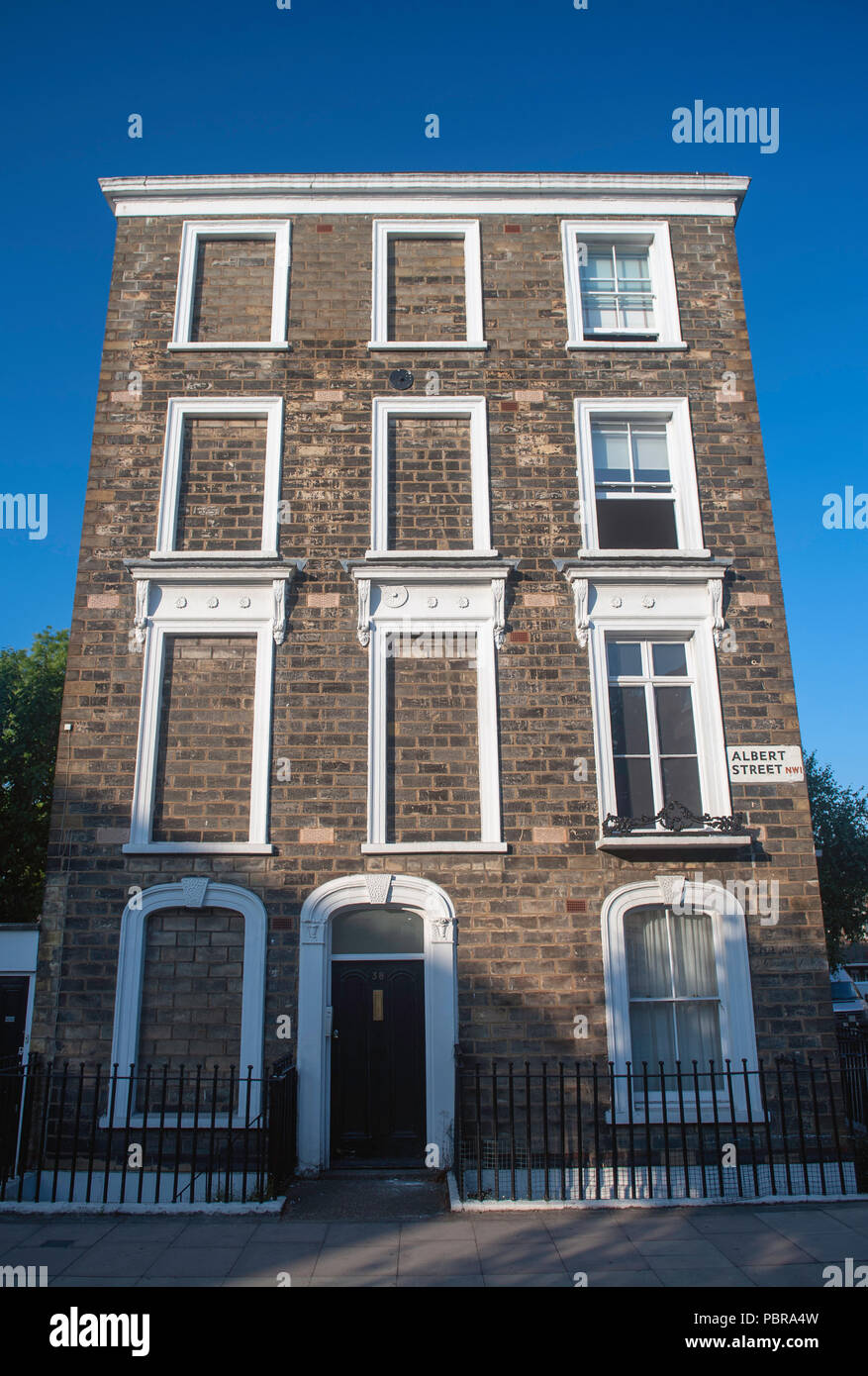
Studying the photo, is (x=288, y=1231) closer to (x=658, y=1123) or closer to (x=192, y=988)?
(x=192, y=988)

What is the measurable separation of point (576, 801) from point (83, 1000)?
20.7 ft

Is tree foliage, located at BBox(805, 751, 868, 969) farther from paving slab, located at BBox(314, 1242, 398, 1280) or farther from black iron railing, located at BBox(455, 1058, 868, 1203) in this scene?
paving slab, located at BBox(314, 1242, 398, 1280)

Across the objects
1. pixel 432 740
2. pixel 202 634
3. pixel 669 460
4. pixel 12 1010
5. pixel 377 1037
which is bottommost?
pixel 377 1037

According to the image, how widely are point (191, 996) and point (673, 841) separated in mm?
5993

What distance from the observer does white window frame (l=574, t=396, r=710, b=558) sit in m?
12.1

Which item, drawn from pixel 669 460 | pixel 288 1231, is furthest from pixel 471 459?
pixel 288 1231

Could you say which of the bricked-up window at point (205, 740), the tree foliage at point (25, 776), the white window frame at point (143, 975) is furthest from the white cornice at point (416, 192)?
the tree foliage at point (25, 776)

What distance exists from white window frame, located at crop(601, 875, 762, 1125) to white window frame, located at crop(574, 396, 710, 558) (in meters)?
4.42

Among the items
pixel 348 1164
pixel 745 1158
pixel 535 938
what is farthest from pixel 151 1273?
pixel 745 1158

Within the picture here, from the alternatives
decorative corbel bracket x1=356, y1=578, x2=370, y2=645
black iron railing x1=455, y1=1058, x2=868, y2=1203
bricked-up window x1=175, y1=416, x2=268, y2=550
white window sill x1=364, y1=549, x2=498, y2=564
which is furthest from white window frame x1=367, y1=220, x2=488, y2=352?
black iron railing x1=455, y1=1058, x2=868, y2=1203

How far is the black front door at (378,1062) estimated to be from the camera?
1017 cm

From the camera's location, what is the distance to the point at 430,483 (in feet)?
40.8

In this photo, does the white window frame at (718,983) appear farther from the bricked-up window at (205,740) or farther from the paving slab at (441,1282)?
the bricked-up window at (205,740)

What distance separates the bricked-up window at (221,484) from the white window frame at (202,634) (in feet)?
2.34
